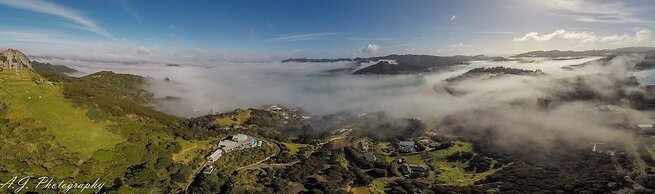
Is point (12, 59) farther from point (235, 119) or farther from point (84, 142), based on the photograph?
point (235, 119)

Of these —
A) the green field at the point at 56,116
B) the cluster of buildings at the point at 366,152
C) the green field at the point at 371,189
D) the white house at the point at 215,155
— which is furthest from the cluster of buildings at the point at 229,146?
the cluster of buildings at the point at 366,152

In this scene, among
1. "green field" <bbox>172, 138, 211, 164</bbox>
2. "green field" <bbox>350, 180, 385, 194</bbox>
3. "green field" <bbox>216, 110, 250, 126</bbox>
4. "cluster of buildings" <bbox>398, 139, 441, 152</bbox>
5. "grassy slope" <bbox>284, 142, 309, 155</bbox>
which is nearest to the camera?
"green field" <bbox>172, 138, 211, 164</bbox>

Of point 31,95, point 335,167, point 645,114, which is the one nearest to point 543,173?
point 335,167

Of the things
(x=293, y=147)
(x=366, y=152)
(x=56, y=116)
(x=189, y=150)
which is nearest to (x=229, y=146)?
(x=189, y=150)

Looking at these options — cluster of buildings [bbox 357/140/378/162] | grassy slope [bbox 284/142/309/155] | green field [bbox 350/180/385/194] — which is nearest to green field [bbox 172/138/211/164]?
grassy slope [bbox 284/142/309/155]

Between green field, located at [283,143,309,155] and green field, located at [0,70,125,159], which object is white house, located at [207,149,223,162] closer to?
green field, located at [0,70,125,159]

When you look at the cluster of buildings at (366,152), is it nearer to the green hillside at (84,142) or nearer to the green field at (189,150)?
the green field at (189,150)
